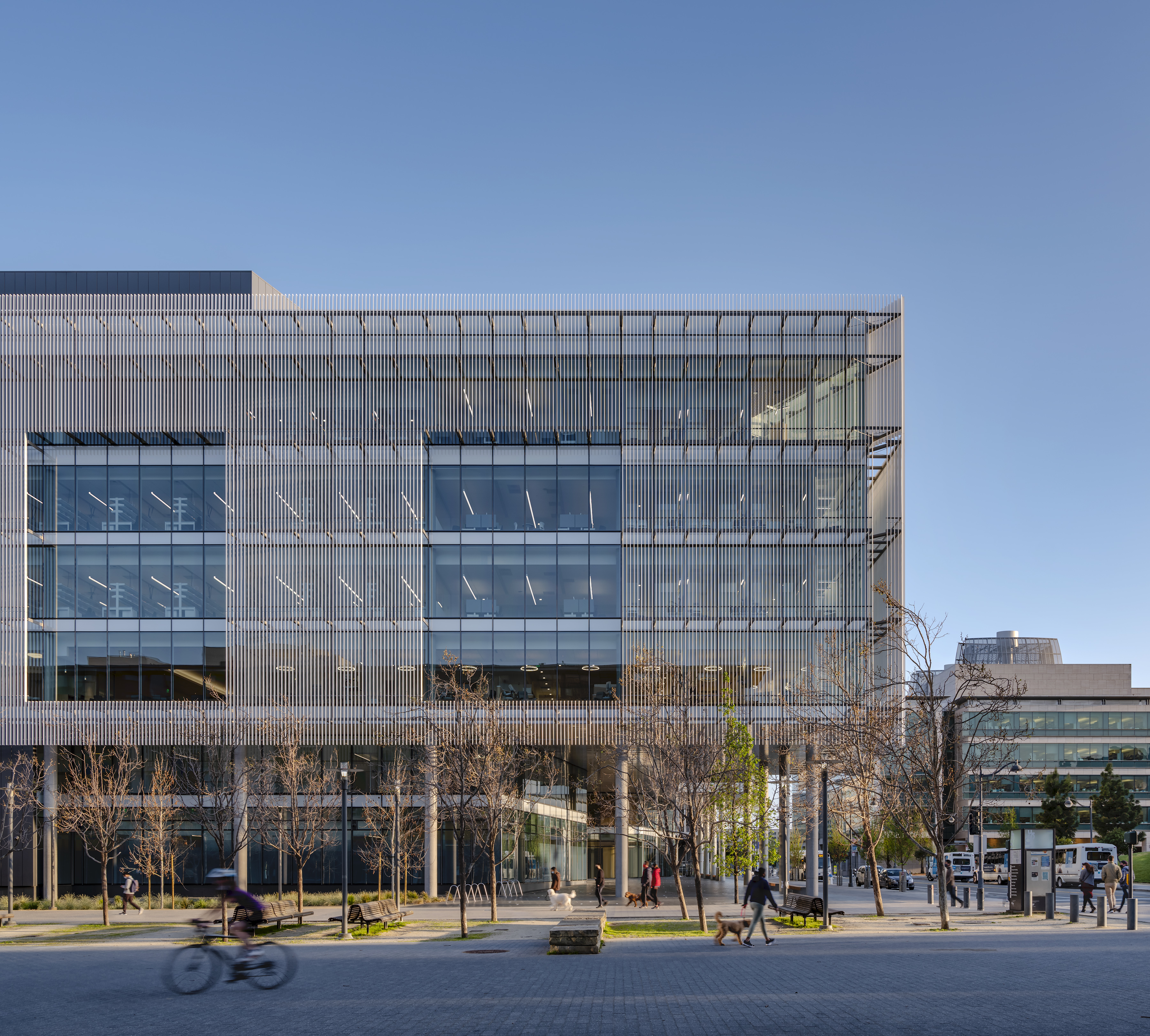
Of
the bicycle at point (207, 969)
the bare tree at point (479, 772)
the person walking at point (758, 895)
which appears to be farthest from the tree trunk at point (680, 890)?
the bicycle at point (207, 969)

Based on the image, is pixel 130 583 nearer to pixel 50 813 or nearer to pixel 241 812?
pixel 50 813

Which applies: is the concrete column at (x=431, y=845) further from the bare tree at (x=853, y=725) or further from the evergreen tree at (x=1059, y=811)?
the evergreen tree at (x=1059, y=811)

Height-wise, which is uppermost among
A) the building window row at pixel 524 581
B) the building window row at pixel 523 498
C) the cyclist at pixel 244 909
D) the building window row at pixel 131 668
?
the building window row at pixel 523 498

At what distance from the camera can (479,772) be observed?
29.3 meters

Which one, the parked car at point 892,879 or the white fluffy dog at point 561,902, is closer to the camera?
the white fluffy dog at point 561,902

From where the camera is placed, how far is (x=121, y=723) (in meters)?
44.1

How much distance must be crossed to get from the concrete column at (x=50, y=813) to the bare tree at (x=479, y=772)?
1479cm

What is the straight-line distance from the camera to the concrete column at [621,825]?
43.1m

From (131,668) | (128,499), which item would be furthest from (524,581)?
(128,499)

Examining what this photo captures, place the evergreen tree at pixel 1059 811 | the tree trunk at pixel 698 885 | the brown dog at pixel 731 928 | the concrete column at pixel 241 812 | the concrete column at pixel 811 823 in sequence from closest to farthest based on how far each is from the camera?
the brown dog at pixel 731 928 → the tree trunk at pixel 698 885 → the concrete column at pixel 811 823 → the concrete column at pixel 241 812 → the evergreen tree at pixel 1059 811

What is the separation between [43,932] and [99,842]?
14.3 meters

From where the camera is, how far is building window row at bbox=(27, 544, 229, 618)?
44.7 meters

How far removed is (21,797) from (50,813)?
133cm

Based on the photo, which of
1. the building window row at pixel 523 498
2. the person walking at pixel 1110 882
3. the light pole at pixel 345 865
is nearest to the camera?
the light pole at pixel 345 865
